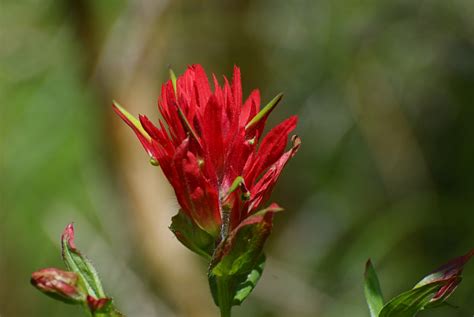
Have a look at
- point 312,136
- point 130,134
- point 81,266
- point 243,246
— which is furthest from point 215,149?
point 312,136

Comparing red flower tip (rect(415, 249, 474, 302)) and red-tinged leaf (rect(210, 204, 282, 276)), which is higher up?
red-tinged leaf (rect(210, 204, 282, 276))

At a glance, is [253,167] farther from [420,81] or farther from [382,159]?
[420,81]

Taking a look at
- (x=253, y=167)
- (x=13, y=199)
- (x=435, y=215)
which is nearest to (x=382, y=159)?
(x=435, y=215)

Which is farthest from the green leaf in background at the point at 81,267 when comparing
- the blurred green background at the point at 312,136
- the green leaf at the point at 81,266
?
the blurred green background at the point at 312,136

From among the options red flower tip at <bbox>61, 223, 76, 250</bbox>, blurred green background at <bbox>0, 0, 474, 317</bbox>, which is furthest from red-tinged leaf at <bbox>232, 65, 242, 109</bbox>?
blurred green background at <bbox>0, 0, 474, 317</bbox>

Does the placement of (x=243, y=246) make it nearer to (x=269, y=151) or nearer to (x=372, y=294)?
(x=269, y=151)

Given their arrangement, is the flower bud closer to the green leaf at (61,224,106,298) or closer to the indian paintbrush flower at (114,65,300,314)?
the green leaf at (61,224,106,298)
